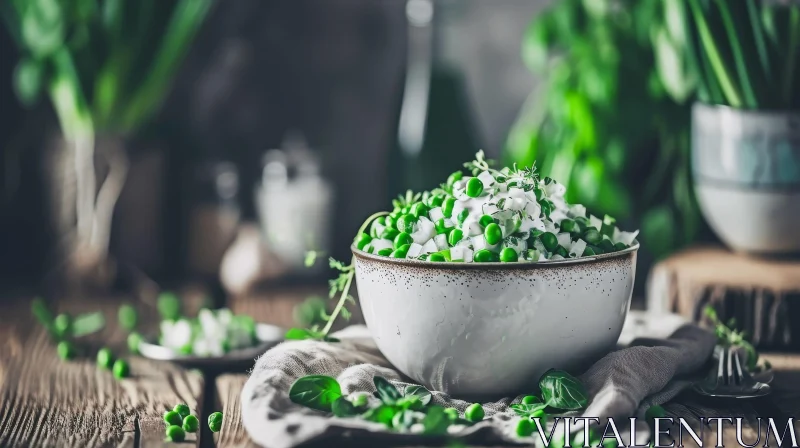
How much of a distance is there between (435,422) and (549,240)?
211mm

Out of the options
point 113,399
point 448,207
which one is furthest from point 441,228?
point 113,399

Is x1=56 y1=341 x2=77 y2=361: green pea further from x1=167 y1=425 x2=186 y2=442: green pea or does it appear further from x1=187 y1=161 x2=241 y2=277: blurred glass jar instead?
x1=187 y1=161 x2=241 y2=277: blurred glass jar

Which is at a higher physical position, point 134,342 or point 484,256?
point 484,256

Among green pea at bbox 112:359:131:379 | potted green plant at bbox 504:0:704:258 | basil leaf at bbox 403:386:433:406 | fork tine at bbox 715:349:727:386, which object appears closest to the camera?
basil leaf at bbox 403:386:433:406

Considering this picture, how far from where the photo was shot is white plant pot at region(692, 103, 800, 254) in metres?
1.33

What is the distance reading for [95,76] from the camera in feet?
6.01

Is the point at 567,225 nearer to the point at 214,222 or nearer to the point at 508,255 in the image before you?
the point at 508,255

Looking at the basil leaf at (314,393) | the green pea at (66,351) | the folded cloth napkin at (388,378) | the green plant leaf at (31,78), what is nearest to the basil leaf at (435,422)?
the folded cloth napkin at (388,378)

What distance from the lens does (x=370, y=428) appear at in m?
0.88

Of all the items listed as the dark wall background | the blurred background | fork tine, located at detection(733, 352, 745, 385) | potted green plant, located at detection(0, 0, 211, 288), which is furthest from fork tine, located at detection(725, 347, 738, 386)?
potted green plant, located at detection(0, 0, 211, 288)

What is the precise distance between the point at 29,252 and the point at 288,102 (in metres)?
0.61

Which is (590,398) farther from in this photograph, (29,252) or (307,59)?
(29,252)

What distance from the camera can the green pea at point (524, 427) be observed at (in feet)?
2.92

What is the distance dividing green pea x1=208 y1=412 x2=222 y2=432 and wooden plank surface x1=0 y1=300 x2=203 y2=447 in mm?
23
